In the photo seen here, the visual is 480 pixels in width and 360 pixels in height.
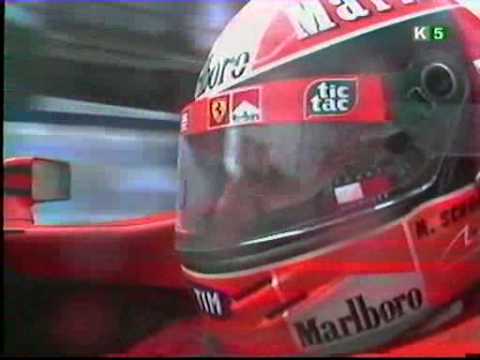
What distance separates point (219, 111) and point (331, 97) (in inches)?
15.3

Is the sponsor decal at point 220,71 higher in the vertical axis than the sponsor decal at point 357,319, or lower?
higher

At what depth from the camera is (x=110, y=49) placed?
3238 millimetres

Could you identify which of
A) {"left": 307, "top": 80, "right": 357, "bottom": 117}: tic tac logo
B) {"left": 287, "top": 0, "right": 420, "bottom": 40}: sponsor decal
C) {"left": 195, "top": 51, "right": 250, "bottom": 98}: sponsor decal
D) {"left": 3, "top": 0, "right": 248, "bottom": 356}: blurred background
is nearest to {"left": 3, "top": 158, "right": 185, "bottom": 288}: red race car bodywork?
{"left": 3, "top": 0, "right": 248, "bottom": 356}: blurred background

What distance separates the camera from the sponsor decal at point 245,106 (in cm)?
319

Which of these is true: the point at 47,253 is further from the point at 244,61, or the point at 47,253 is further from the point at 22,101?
the point at 244,61

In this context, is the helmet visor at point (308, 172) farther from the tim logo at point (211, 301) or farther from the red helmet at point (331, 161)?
the tim logo at point (211, 301)

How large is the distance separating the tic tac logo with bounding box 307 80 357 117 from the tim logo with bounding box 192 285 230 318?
2.31 ft

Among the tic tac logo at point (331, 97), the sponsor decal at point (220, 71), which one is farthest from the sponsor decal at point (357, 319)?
the sponsor decal at point (220, 71)

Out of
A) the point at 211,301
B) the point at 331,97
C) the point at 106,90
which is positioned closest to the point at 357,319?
the point at 211,301

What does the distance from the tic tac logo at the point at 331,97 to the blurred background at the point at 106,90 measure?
1.32 feet

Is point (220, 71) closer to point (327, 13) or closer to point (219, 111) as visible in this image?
point (219, 111)

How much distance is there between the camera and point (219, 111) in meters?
3.23

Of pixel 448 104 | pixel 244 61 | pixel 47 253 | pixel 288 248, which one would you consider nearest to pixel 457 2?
pixel 448 104

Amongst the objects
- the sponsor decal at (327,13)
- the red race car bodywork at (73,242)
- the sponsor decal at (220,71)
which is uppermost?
the sponsor decal at (327,13)
